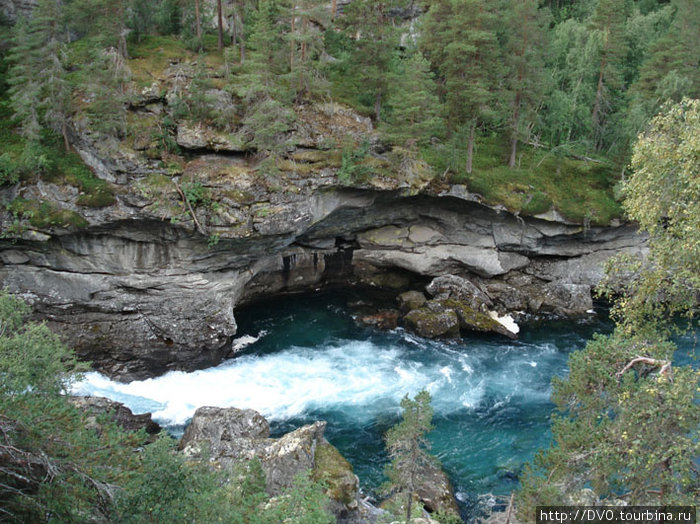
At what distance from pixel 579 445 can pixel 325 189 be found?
20.1 m

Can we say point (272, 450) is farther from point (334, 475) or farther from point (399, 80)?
point (399, 80)

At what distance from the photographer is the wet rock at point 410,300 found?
100 ft

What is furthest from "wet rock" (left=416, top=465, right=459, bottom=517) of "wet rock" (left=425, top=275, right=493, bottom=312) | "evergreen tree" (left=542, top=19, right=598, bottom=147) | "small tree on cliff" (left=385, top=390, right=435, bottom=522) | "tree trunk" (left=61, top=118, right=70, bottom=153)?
"evergreen tree" (left=542, top=19, right=598, bottom=147)

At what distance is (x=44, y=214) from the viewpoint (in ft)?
77.1

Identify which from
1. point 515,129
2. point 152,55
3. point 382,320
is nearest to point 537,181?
point 515,129

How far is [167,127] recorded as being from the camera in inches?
1061

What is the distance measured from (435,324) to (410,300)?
2779 mm

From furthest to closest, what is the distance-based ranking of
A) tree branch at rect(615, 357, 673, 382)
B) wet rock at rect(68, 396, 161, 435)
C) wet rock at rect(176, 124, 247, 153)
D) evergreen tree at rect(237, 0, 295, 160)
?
1. wet rock at rect(176, 124, 247, 153)
2. evergreen tree at rect(237, 0, 295, 160)
3. wet rock at rect(68, 396, 161, 435)
4. tree branch at rect(615, 357, 673, 382)

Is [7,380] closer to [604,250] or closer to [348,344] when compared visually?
[348,344]

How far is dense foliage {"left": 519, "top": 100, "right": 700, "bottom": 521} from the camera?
9.62 meters

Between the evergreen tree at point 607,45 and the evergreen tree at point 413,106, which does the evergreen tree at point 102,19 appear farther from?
the evergreen tree at point 607,45

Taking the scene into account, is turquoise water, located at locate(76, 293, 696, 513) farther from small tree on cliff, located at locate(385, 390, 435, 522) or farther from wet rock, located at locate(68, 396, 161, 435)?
small tree on cliff, located at locate(385, 390, 435, 522)

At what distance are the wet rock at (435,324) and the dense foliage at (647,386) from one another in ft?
50.9

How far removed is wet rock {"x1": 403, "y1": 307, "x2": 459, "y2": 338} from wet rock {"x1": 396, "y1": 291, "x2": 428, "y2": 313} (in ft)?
3.41
